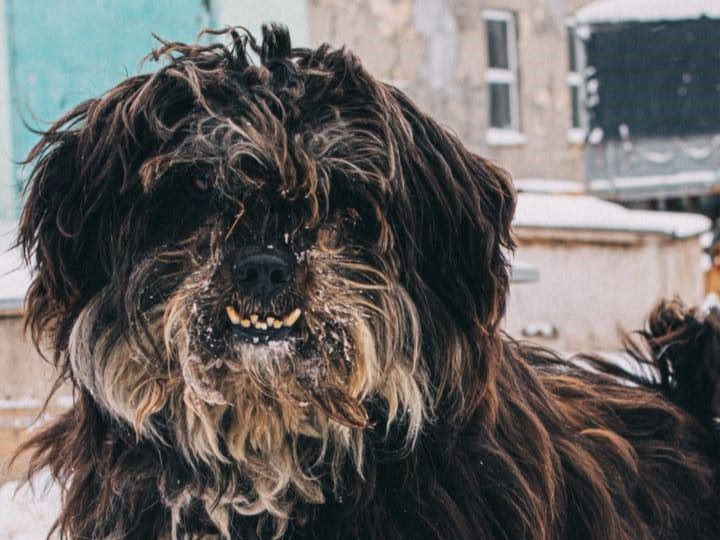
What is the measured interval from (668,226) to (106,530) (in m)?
5.87

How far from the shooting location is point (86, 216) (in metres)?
2.37

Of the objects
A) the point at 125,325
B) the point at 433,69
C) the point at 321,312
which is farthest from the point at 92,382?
the point at 433,69

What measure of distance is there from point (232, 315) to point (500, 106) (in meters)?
12.5

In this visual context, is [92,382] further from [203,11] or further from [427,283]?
[203,11]

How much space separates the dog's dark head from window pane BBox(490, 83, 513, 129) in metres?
11.9

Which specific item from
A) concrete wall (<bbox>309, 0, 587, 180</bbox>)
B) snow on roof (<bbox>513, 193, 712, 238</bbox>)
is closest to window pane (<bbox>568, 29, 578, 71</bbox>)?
concrete wall (<bbox>309, 0, 587, 180</bbox>)

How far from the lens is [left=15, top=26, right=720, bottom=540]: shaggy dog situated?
225 centimetres

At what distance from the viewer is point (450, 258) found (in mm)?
2441

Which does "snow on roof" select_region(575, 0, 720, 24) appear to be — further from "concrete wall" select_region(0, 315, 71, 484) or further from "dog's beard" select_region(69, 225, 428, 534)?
"dog's beard" select_region(69, 225, 428, 534)

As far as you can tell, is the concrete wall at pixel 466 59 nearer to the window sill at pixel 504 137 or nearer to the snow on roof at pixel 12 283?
the window sill at pixel 504 137

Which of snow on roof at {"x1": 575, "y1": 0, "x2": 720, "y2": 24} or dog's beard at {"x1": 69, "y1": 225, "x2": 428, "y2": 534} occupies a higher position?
snow on roof at {"x1": 575, "y1": 0, "x2": 720, "y2": 24}

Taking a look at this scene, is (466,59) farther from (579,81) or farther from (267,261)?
(267,261)

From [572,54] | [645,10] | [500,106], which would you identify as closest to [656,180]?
[572,54]

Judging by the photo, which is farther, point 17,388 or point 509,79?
point 509,79
